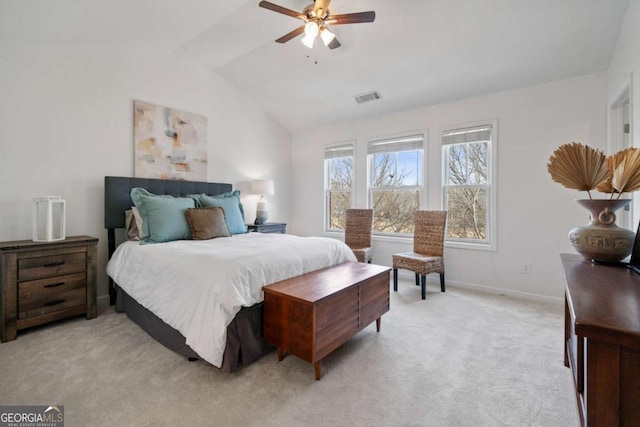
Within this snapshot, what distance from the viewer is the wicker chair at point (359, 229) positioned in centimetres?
452

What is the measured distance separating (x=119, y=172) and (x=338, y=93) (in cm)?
301

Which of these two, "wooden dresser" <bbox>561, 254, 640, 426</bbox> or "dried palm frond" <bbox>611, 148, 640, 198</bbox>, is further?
"dried palm frond" <bbox>611, 148, 640, 198</bbox>

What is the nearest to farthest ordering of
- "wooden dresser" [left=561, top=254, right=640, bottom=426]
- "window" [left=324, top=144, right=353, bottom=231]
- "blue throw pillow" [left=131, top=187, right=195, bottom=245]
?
"wooden dresser" [left=561, top=254, right=640, bottom=426]
"blue throw pillow" [left=131, top=187, right=195, bottom=245]
"window" [left=324, top=144, right=353, bottom=231]

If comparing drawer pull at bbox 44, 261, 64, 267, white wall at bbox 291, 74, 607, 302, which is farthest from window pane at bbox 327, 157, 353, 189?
drawer pull at bbox 44, 261, 64, 267

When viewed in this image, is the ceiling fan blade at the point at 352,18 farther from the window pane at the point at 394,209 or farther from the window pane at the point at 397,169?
the window pane at the point at 394,209

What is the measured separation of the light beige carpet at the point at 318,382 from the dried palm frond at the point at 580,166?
127 cm

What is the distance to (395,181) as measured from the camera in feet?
15.0

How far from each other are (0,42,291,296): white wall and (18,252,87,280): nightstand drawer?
1.90 ft

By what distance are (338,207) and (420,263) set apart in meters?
2.07

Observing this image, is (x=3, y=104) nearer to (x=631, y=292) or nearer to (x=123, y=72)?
(x=123, y=72)

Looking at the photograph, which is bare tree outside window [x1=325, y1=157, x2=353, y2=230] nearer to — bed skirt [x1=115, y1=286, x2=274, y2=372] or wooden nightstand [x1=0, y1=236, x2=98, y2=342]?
bed skirt [x1=115, y1=286, x2=274, y2=372]

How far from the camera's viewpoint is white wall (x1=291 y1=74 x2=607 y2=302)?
3186 mm

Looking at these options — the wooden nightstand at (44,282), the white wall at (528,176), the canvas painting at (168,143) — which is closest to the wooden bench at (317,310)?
the wooden nightstand at (44,282)

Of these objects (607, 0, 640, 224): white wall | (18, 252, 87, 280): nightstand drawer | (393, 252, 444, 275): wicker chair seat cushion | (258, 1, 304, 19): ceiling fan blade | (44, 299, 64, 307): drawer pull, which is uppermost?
(258, 1, 304, 19): ceiling fan blade
